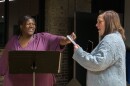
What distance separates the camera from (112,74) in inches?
127

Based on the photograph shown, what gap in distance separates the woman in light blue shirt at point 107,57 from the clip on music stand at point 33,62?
2.76 ft

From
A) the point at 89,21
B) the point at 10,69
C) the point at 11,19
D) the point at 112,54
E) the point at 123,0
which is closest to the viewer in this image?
the point at 112,54

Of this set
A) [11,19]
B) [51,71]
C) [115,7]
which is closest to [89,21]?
[115,7]

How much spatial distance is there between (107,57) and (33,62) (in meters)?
1.20

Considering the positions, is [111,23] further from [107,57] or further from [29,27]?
[29,27]

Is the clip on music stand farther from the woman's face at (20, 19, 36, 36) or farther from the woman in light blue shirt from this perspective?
the woman in light blue shirt

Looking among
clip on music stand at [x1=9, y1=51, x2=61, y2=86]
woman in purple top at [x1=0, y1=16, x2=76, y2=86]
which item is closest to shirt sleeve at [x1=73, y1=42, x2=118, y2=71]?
clip on music stand at [x1=9, y1=51, x2=61, y2=86]

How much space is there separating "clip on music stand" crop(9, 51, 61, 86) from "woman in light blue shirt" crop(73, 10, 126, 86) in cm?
84

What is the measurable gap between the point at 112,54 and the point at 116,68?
152 millimetres

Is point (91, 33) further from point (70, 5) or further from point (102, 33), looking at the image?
point (102, 33)

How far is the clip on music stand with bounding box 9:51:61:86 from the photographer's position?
13.3ft

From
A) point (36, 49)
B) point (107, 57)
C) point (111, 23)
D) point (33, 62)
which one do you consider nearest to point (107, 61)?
point (107, 57)

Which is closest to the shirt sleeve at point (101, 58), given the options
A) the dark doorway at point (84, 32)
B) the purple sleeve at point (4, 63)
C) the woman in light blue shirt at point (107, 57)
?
the woman in light blue shirt at point (107, 57)

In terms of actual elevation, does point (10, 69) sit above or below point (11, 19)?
below
